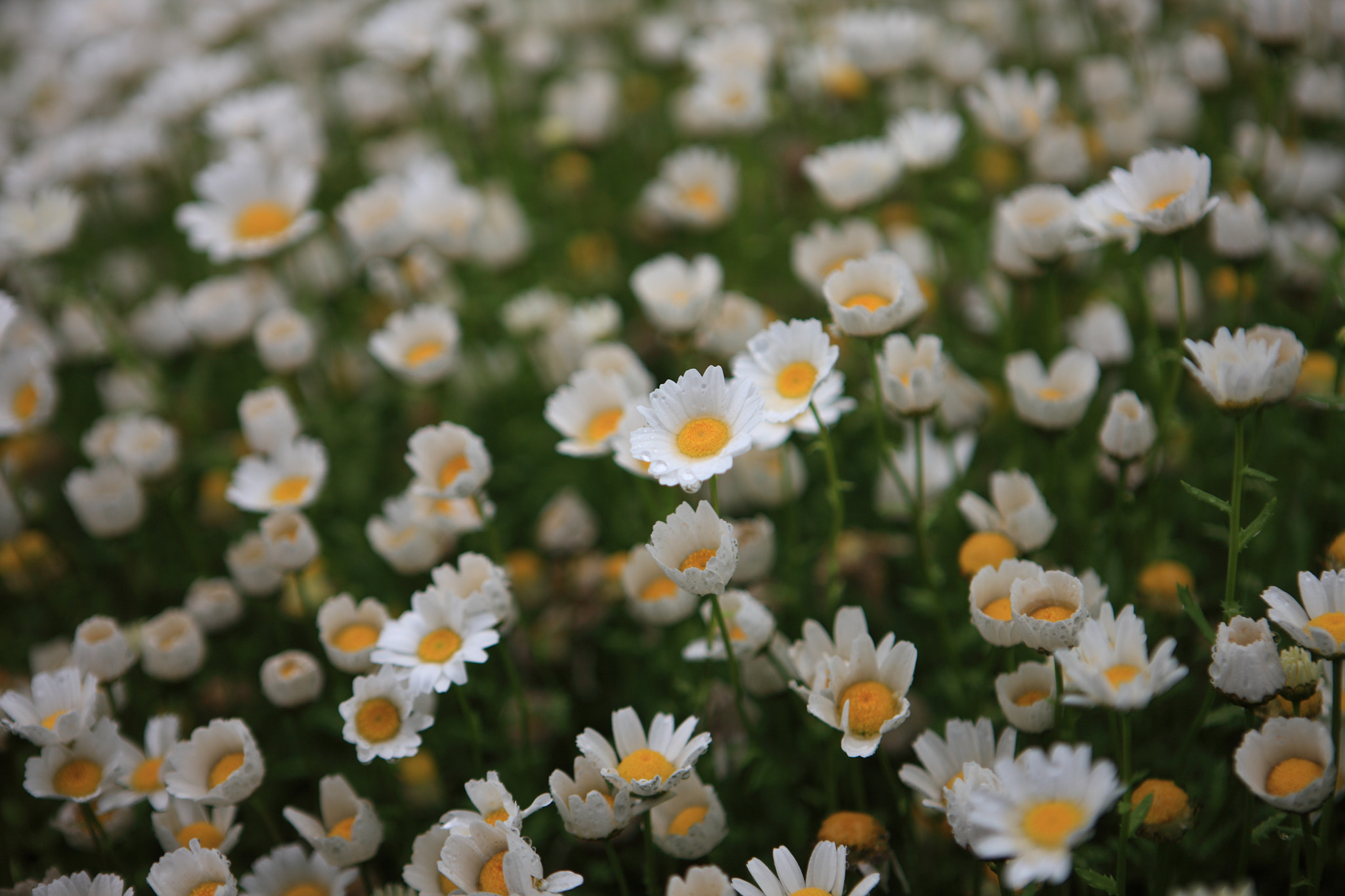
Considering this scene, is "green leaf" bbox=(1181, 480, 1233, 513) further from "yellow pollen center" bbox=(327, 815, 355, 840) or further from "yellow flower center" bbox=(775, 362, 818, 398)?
"yellow pollen center" bbox=(327, 815, 355, 840)

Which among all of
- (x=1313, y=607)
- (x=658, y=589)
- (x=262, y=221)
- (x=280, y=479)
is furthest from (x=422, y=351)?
(x=1313, y=607)

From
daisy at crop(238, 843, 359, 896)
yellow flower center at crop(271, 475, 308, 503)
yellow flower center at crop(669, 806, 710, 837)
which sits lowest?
daisy at crop(238, 843, 359, 896)

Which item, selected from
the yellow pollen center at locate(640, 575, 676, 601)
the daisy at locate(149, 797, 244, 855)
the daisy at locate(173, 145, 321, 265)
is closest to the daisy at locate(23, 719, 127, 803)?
the daisy at locate(149, 797, 244, 855)

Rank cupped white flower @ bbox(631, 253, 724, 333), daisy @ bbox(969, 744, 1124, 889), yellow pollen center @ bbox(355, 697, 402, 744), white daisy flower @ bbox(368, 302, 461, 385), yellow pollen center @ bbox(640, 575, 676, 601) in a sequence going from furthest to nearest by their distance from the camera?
white daisy flower @ bbox(368, 302, 461, 385) → cupped white flower @ bbox(631, 253, 724, 333) → yellow pollen center @ bbox(640, 575, 676, 601) → yellow pollen center @ bbox(355, 697, 402, 744) → daisy @ bbox(969, 744, 1124, 889)

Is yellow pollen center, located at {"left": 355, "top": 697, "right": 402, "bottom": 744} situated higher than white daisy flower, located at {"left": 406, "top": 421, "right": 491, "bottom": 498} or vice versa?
white daisy flower, located at {"left": 406, "top": 421, "right": 491, "bottom": 498}

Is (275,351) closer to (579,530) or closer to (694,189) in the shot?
(579,530)

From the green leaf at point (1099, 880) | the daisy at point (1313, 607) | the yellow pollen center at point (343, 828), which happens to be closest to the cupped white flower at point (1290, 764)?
the daisy at point (1313, 607)
